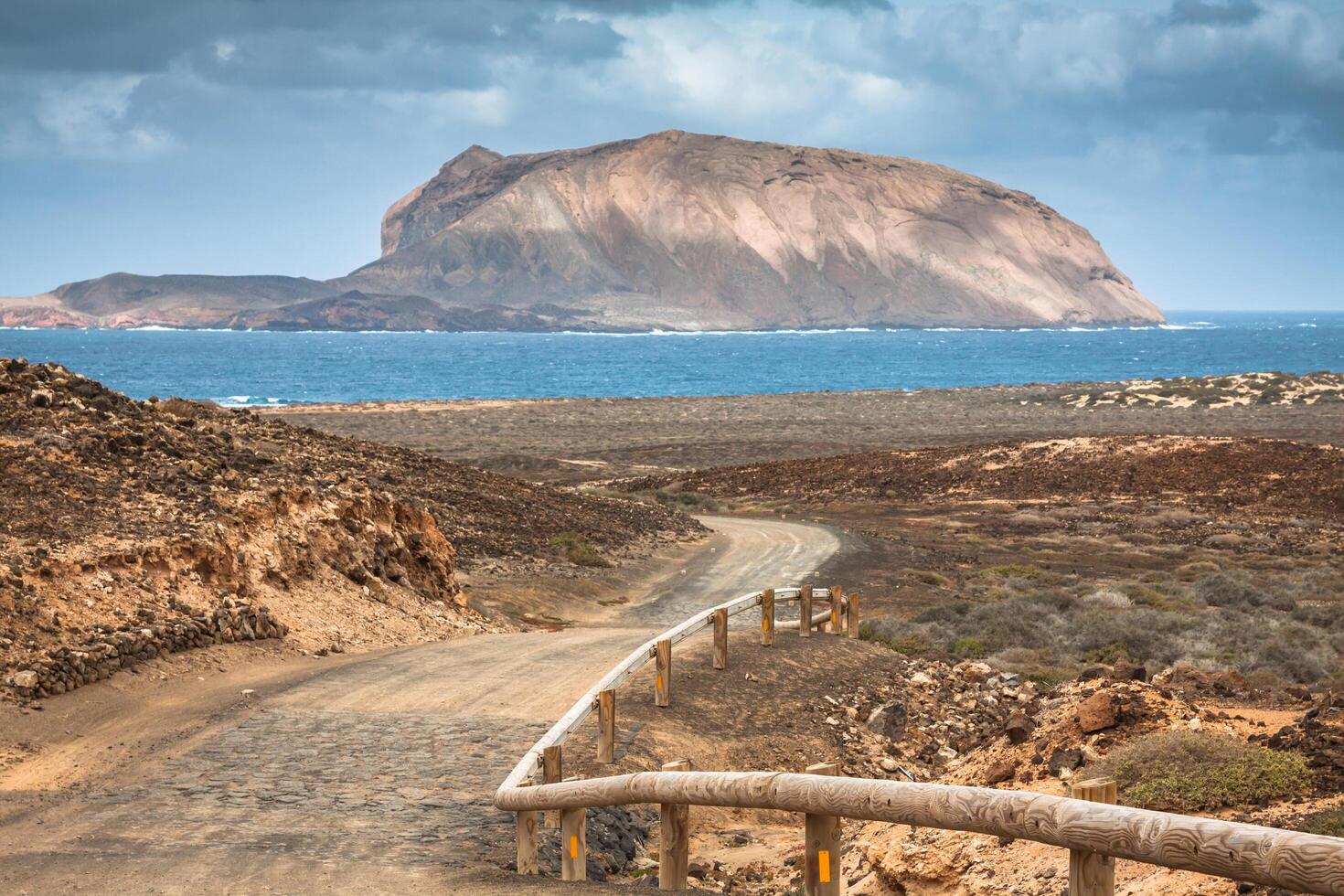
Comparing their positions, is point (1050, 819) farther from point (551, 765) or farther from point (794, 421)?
point (794, 421)

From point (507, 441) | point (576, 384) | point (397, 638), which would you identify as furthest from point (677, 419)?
point (397, 638)

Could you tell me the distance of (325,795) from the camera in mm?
10602

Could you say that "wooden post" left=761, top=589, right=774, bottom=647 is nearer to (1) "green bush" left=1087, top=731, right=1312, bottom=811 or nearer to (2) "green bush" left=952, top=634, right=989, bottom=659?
(2) "green bush" left=952, top=634, right=989, bottom=659

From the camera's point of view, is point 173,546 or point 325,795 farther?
point 173,546

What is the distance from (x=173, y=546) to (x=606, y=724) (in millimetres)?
6704

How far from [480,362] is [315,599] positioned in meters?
175

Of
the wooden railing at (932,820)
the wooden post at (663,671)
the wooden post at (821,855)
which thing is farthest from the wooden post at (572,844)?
the wooden post at (663,671)

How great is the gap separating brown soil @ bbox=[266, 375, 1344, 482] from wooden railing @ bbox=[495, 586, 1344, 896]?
4713 centimetres

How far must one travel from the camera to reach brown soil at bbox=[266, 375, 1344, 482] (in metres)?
67.8

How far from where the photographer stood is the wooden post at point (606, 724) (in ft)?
39.8

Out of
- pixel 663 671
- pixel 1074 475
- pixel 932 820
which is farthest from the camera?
pixel 1074 475

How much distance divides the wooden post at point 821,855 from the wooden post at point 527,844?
2.36m

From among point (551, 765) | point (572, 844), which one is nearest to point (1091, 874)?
point (572, 844)

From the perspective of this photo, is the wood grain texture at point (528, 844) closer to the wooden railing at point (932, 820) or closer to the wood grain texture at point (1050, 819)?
the wooden railing at point (932, 820)
